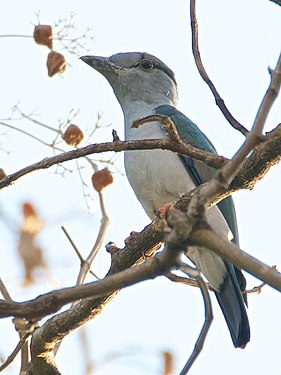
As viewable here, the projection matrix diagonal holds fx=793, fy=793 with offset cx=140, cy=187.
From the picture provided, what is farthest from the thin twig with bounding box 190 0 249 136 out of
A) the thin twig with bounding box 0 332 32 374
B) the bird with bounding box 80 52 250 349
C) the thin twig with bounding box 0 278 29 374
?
the bird with bounding box 80 52 250 349

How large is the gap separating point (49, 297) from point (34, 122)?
10.0 ft

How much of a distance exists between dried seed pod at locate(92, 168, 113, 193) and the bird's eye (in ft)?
8.57

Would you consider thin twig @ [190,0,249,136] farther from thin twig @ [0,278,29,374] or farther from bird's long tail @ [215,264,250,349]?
bird's long tail @ [215,264,250,349]

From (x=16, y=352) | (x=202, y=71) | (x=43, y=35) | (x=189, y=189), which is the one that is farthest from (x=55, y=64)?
(x=16, y=352)

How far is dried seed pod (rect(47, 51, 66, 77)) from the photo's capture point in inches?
205

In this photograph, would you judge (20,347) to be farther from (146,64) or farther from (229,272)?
(146,64)

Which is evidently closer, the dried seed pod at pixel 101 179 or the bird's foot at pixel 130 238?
the bird's foot at pixel 130 238

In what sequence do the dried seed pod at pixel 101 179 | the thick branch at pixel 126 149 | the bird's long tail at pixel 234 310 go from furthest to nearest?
the bird's long tail at pixel 234 310, the dried seed pod at pixel 101 179, the thick branch at pixel 126 149

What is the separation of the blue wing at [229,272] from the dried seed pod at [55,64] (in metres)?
1.32

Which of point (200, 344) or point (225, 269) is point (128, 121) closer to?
point (225, 269)

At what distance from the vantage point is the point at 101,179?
5.03 m

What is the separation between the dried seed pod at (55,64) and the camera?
5195 millimetres

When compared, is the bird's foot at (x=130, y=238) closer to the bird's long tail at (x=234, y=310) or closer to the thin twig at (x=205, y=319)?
the bird's long tail at (x=234, y=310)

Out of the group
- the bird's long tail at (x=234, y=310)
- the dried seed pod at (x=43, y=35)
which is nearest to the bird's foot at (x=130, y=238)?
the bird's long tail at (x=234, y=310)
